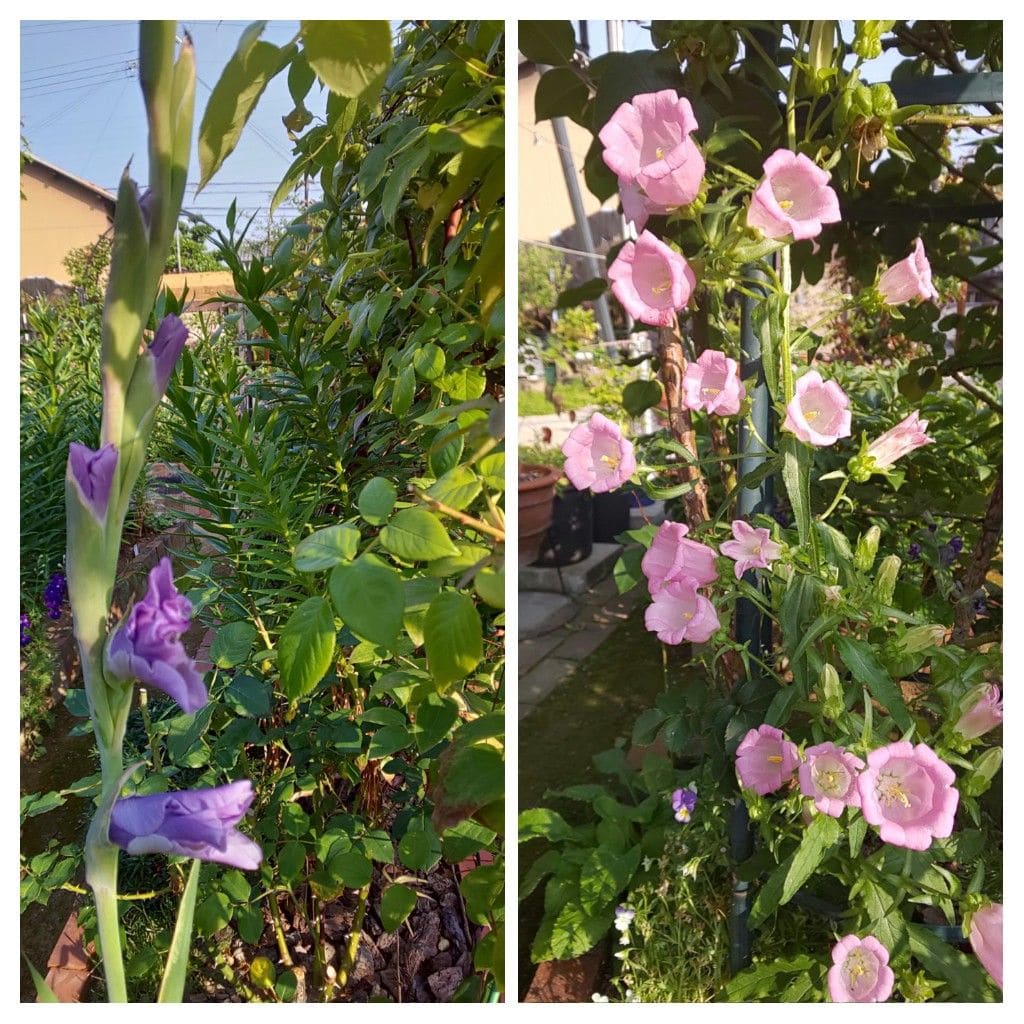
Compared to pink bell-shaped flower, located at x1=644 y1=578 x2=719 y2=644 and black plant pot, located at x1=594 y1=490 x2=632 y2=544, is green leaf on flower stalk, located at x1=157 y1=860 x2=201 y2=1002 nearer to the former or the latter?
pink bell-shaped flower, located at x1=644 y1=578 x2=719 y2=644

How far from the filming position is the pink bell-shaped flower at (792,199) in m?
0.74

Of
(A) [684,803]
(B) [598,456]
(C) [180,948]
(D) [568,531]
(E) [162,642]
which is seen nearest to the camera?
(E) [162,642]

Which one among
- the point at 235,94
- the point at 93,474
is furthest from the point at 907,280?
the point at 93,474

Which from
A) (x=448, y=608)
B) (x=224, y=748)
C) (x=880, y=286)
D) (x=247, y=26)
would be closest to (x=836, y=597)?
(x=880, y=286)

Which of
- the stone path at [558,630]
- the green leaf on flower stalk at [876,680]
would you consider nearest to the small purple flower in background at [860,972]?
the green leaf on flower stalk at [876,680]

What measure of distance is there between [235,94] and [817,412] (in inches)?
21.9

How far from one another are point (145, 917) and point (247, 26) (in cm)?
70

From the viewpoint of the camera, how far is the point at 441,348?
2.57 feet

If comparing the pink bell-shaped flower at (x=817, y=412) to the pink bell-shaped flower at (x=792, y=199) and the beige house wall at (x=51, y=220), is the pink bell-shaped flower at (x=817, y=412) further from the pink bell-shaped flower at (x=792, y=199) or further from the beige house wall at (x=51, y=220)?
the beige house wall at (x=51, y=220)

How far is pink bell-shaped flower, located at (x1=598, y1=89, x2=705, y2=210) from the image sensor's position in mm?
723

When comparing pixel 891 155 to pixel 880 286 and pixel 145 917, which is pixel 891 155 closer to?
pixel 880 286

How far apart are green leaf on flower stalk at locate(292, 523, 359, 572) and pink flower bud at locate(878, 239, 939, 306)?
56 centimetres

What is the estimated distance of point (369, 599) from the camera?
0.54 m

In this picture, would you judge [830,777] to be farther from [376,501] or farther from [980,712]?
[376,501]
